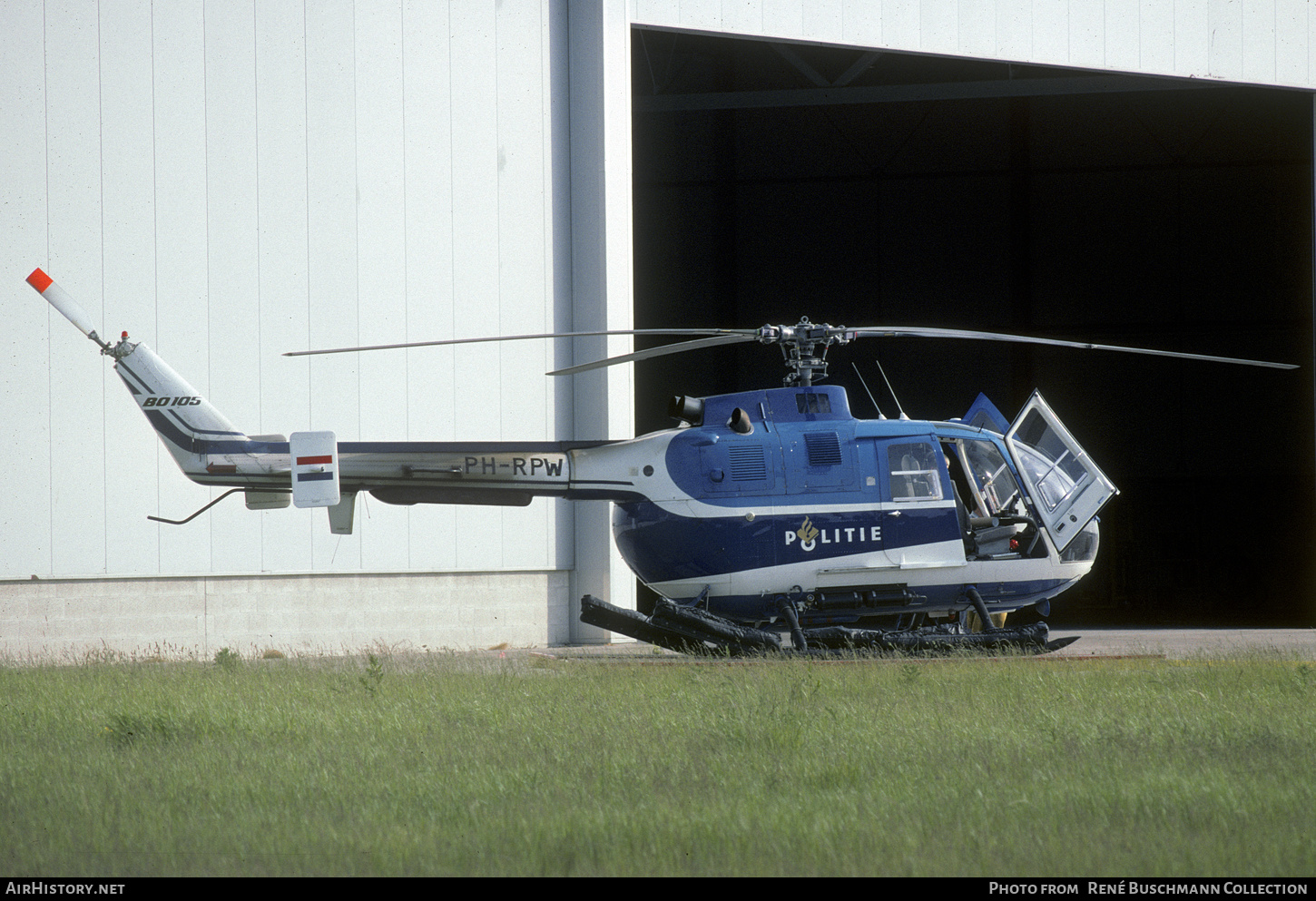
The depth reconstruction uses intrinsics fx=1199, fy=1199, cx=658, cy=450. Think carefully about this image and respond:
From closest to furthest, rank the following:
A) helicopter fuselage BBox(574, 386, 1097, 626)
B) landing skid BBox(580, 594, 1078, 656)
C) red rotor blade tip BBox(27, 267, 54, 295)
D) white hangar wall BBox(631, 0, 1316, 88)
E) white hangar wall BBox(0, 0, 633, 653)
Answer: red rotor blade tip BBox(27, 267, 54, 295)
landing skid BBox(580, 594, 1078, 656)
helicopter fuselage BBox(574, 386, 1097, 626)
white hangar wall BBox(0, 0, 633, 653)
white hangar wall BBox(631, 0, 1316, 88)

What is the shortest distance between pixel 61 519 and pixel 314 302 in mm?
3438

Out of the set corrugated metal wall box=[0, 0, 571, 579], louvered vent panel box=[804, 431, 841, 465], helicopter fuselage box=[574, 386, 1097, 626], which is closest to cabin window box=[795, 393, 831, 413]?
helicopter fuselage box=[574, 386, 1097, 626]

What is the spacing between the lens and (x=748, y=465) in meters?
10.8

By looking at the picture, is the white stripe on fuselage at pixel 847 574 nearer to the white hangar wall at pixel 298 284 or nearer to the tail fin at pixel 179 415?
the white hangar wall at pixel 298 284

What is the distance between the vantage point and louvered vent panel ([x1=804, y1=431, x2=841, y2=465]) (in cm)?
1085

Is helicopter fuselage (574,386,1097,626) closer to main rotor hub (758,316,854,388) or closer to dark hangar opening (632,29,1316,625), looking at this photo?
main rotor hub (758,316,854,388)

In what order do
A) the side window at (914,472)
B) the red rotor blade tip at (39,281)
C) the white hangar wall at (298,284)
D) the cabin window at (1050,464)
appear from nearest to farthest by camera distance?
the red rotor blade tip at (39,281), the side window at (914,472), the cabin window at (1050,464), the white hangar wall at (298,284)

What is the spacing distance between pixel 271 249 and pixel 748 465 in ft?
19.8

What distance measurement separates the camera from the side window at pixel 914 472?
10961 millimetres

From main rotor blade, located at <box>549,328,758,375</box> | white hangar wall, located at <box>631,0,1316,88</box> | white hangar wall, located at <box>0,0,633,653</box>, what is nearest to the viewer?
main rotor blade, located at <box>549,328,758,375</box>

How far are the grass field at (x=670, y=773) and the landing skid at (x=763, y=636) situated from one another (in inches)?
41.1

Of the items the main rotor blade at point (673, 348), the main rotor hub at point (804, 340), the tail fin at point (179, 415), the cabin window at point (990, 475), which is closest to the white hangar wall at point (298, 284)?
the tail fin at point (179, 415)

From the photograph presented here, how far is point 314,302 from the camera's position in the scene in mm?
13328

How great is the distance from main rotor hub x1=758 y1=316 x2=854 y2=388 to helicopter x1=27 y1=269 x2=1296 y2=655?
20 millimetres
